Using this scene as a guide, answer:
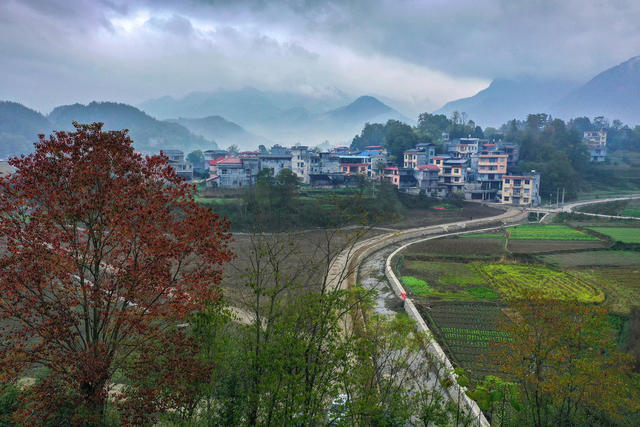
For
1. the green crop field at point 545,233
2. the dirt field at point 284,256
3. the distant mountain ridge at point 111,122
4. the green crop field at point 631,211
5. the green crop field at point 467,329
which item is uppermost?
the distant mountain ridge at point 111,122

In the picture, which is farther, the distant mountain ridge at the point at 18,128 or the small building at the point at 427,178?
the distant mountain ridge at the point at 18,128

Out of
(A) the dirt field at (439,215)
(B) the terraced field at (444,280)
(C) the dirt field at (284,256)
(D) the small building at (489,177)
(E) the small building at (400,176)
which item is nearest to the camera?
(C) the dirt field at (284,256)

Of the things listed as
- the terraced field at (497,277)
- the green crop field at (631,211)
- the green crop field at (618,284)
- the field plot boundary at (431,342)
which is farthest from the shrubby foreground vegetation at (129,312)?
the green crop field at (631,211)

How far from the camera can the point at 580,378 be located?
9359 millimetres

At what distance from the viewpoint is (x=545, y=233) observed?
43250mm

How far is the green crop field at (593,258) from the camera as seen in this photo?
31.2 m

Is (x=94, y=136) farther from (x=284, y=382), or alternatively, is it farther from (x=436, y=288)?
(x=436, y=288)

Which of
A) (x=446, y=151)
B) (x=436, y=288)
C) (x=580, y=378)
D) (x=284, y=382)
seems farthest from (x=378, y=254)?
(x=446, y=151)

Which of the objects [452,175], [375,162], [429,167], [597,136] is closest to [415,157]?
[429,167]

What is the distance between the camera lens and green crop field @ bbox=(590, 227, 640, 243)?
1501 inches

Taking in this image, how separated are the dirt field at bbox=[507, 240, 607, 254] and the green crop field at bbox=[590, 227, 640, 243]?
2586 millimetres

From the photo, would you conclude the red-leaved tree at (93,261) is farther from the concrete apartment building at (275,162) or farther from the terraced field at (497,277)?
the concrete apartment building at (275,162)

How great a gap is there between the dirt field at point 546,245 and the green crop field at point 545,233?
178cm

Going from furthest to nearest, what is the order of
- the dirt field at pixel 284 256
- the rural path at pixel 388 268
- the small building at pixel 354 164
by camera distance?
the small building at pixel 354 164 → the dirt field at pixel 284 256 → the rural path at pixel 388 268
